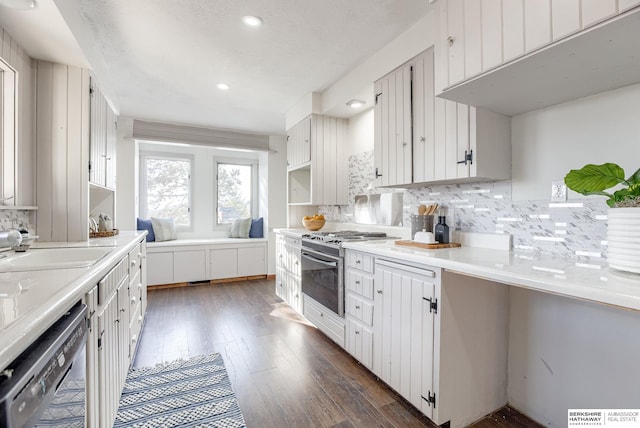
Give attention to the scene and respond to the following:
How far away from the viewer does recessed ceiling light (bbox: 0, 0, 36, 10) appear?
1.51 metres

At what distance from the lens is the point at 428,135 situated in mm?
2092

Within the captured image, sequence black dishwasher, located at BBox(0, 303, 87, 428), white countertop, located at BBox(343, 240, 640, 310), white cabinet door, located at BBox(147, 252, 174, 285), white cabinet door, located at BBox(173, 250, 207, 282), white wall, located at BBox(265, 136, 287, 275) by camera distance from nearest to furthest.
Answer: black dishwasher, located at BBox(0, 303, 87, 428) → white countertop, located at BBox(343, 240, 640, 310) → white cabinet door, located at BBox(147, 252, 174, 285) → white cabinet door, located at BBox(173, 250, 207, 282) → white wall, located at BBox(265, 136, 287, 275)

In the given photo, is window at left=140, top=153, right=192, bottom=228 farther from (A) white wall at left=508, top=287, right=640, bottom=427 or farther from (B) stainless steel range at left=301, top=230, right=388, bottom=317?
(A) white wall at left=508, top=287, right=640, bottom=427

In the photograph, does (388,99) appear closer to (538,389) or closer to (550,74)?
(550,74)

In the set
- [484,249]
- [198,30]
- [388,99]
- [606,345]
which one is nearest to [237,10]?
[198,30]

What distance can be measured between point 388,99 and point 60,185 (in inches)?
103

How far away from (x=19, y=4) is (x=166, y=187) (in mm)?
3871

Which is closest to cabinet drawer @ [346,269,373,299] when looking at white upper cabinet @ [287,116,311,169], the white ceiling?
white upper cabinet @ [287,116,311,169]

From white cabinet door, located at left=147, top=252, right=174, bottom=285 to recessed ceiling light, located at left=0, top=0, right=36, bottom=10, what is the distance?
137 inches

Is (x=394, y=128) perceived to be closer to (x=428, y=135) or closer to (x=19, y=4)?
(x=428, y=135)

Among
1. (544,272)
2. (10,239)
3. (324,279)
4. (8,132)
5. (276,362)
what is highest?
(8,132)

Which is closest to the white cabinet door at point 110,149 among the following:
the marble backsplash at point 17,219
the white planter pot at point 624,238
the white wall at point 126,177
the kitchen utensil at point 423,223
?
the marble backsplash at point 17,219

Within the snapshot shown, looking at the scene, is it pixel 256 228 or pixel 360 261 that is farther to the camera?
pixel 256 228

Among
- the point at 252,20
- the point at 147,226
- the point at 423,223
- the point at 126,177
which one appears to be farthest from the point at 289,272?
the point at 126,177
